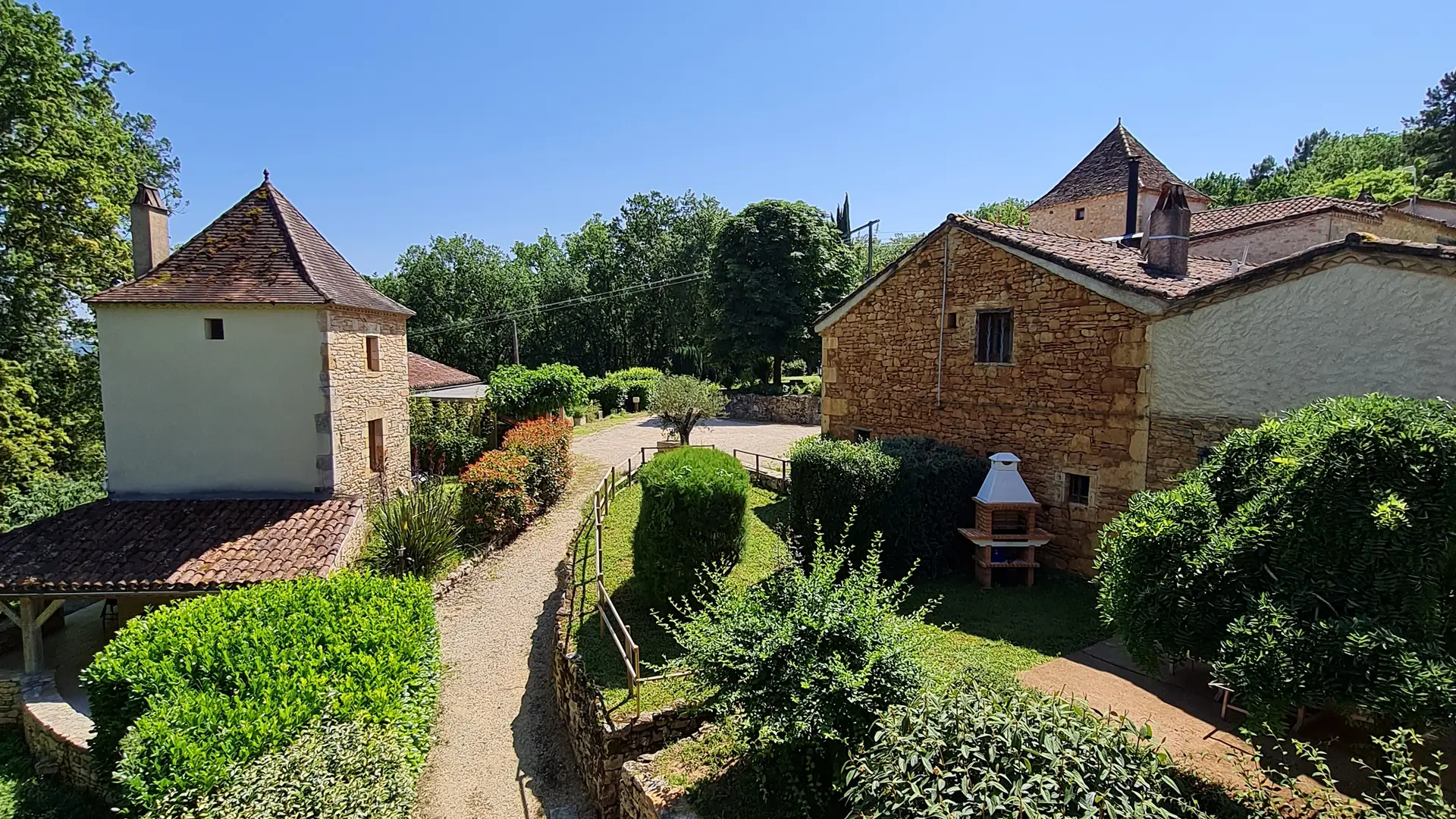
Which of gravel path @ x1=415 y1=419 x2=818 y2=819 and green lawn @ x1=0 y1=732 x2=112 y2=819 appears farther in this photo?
green lawn @ x1=0 y1=732 x2=112 y2=819

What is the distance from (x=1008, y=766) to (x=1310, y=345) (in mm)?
7863

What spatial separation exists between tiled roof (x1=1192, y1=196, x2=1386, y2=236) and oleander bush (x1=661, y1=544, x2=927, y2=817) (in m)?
15.8

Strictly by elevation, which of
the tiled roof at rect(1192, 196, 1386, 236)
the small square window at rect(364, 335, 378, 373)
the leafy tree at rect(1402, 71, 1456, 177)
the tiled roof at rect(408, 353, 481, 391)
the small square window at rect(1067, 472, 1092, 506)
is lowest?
the small square window at rect(1067, 472, 1092, 506)

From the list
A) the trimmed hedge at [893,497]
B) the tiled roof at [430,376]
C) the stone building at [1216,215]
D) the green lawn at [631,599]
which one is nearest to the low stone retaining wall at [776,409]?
the tiled roof at [430,376]

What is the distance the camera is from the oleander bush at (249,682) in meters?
5.70

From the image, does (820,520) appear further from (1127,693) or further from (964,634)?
(1127,693)

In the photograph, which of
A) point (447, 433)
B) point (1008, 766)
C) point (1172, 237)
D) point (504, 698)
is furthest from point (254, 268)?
point (1172, 237)

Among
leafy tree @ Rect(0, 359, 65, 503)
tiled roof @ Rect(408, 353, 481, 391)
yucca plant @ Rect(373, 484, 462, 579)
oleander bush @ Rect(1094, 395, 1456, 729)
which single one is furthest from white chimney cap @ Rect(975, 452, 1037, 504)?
leafy tree @ Rect(0, 359, 65, 503)

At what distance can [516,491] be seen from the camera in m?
16.9

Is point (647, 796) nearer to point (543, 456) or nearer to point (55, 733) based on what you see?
point (55, 733)

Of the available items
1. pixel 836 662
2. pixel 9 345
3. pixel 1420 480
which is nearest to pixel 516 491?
pixel 836 662

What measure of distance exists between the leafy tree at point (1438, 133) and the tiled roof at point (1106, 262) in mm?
36013

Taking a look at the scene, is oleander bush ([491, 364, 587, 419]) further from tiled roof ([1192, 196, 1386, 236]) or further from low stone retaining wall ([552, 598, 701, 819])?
tiled roof ([1192, 196, 1386, 236])

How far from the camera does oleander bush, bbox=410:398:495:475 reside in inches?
866
